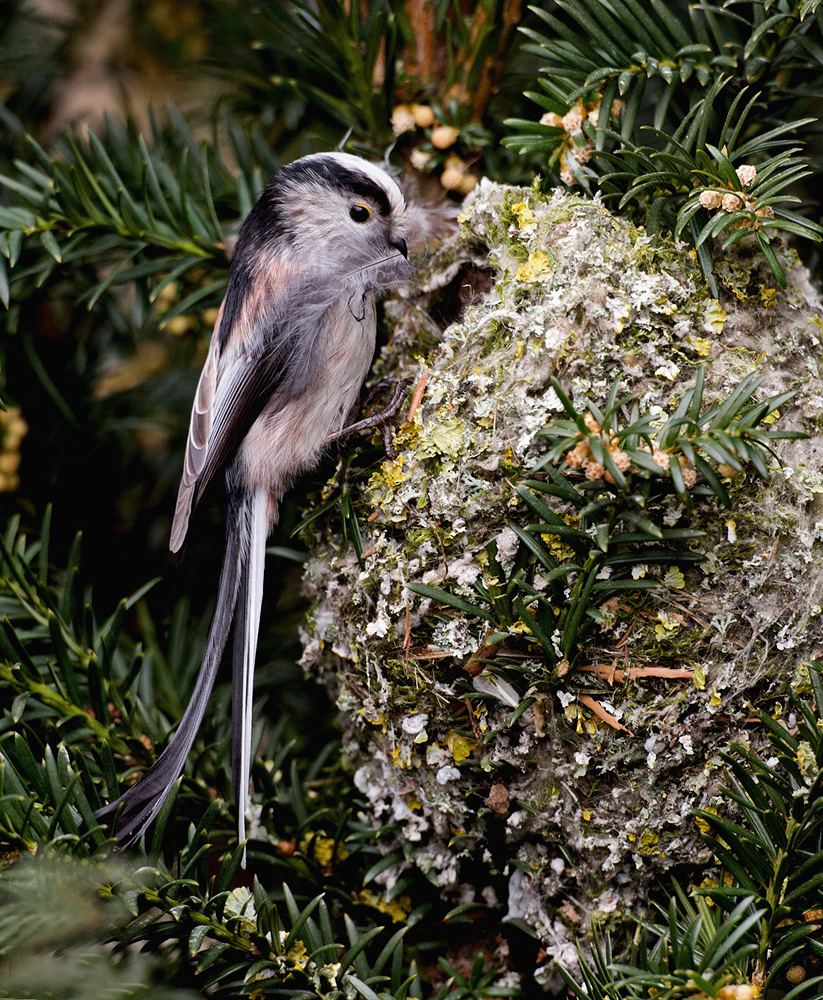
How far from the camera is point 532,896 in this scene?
41.1 inches

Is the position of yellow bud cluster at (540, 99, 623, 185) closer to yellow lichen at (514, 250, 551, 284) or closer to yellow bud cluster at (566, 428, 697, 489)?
yellow lichen at (514, 250, 551, 284)

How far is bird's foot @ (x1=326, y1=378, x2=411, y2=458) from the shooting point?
1.18 meters

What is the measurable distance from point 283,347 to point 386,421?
0.23 meters

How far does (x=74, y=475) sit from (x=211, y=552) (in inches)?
11.4

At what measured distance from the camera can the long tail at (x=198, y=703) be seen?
1.03 metres

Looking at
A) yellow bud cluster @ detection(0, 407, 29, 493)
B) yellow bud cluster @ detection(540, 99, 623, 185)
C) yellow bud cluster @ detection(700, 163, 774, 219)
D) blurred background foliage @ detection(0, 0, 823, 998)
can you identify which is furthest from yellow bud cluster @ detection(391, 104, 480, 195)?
yellow bud cluster @ detection(0, 407, 29, 493)

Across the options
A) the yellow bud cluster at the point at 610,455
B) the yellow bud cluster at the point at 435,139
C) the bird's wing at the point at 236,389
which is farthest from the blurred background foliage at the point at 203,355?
the yellow bud cluster at the point at 610,455

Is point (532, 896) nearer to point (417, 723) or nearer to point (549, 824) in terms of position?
point (549, 824)

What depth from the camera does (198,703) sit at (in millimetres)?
1119

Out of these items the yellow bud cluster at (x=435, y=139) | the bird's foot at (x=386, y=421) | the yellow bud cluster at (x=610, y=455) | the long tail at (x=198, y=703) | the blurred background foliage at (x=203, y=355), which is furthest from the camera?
the yellow bud cluster at (x=435, y=139)

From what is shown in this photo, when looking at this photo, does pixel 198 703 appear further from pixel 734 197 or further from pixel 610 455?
pixel 734 197

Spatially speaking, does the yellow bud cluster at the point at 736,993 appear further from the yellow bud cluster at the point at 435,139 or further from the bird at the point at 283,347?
the yellow bud cluster at the point at 435,139

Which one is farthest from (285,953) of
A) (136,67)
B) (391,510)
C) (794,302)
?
(136,67)

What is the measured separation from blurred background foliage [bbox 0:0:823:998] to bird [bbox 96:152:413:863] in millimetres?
69
